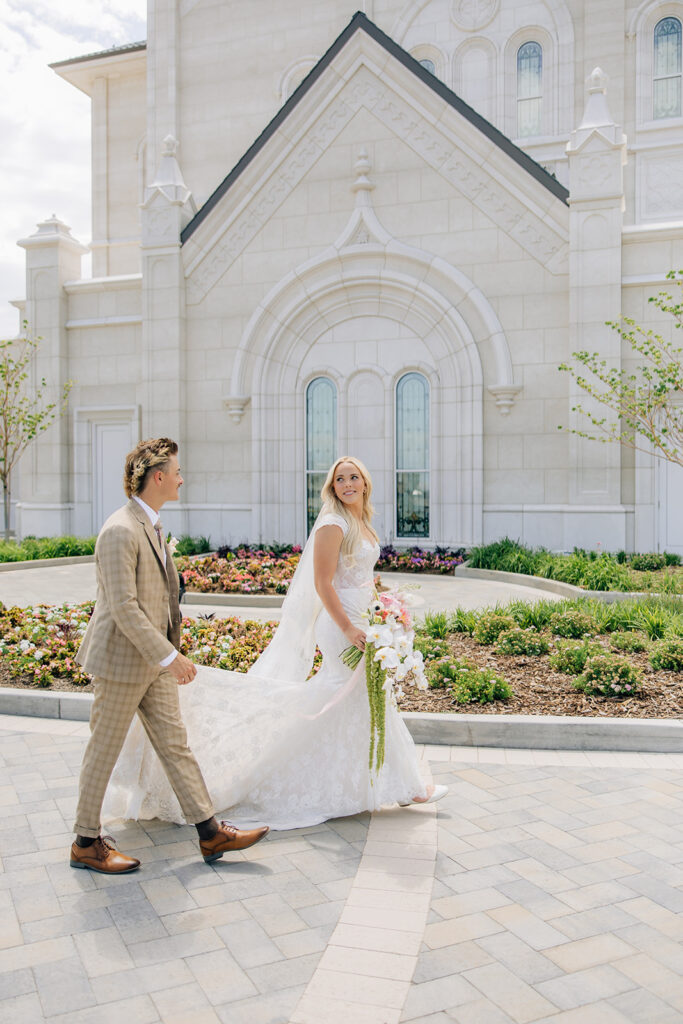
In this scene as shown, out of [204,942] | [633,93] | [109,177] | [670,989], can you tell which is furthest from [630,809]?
[109,177]

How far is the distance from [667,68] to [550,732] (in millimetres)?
19817

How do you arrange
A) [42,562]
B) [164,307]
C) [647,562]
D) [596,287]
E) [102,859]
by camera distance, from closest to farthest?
1. [102,859]
2. [647,562]
3. [596,287]
4. [42,562]
5. [164,307]

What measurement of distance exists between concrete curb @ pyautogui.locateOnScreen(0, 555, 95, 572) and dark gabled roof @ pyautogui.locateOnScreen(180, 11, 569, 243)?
22.6 ft

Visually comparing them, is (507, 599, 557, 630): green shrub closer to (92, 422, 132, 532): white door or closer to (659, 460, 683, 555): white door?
(659, 460, 683, 555): white door

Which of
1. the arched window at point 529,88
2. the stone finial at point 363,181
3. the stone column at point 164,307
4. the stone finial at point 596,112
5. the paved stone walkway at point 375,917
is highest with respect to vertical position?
the arched window at point 529,88

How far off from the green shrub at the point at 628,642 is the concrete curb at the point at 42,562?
1185 cm

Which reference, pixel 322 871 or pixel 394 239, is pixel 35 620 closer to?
pixel 322 871

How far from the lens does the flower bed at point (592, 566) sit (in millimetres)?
11562

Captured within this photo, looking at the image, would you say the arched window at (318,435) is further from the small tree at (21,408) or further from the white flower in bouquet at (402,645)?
the white flower in bouquet at (402,645)

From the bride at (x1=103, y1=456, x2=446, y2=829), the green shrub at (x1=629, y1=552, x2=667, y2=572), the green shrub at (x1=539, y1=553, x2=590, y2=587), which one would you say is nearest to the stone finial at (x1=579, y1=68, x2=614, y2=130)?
the green shrub at (x1=629, y1=552, x2=667, y2=572)

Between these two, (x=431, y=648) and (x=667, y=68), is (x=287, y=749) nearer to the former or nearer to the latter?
(x=431, y=648)

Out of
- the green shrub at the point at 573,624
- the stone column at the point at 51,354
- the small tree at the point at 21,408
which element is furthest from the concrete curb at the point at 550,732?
the stone column at the point at 51,354

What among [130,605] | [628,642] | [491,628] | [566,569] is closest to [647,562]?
[566,569]

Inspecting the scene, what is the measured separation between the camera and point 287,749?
15.9 feet
